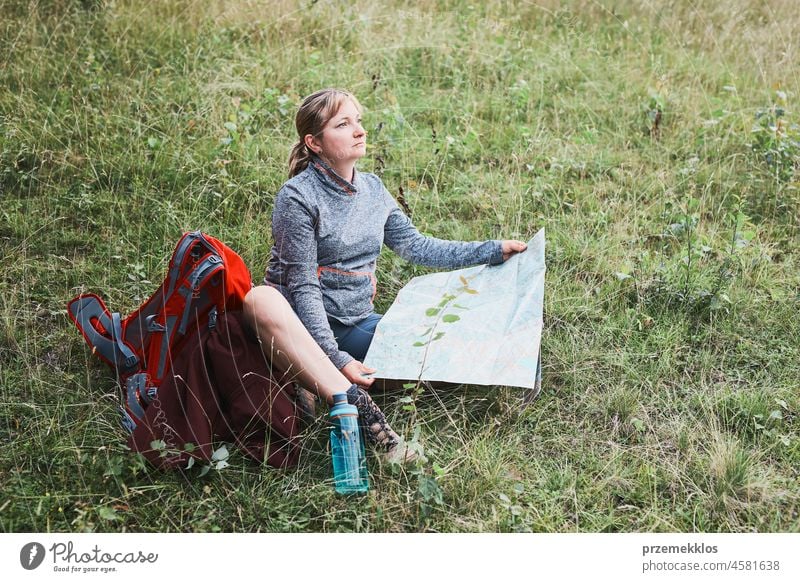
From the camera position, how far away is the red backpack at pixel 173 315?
9.43 ft

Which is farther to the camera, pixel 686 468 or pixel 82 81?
pixel 82 81

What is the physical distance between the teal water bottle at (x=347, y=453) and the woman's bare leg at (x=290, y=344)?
0.11 metres

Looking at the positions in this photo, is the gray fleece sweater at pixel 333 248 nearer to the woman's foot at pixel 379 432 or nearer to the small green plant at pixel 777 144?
the woman's foot at pixel 379 432

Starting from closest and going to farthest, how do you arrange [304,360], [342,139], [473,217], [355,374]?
[304,360]
[355,374]
[342,139]
[473,217]

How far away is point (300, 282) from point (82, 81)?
2.55 m

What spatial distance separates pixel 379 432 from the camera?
2715 mm

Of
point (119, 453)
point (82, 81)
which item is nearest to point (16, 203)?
point (82, 81)

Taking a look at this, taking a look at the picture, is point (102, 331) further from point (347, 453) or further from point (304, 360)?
point (347, 453)

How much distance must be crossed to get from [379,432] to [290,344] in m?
0.43

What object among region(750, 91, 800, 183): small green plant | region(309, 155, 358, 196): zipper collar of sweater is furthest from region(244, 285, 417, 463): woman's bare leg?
region(750, 91, 800, 183): small green plant

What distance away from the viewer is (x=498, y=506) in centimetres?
267

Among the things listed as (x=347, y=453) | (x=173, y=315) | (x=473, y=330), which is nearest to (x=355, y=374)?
(x=347, y=453)
